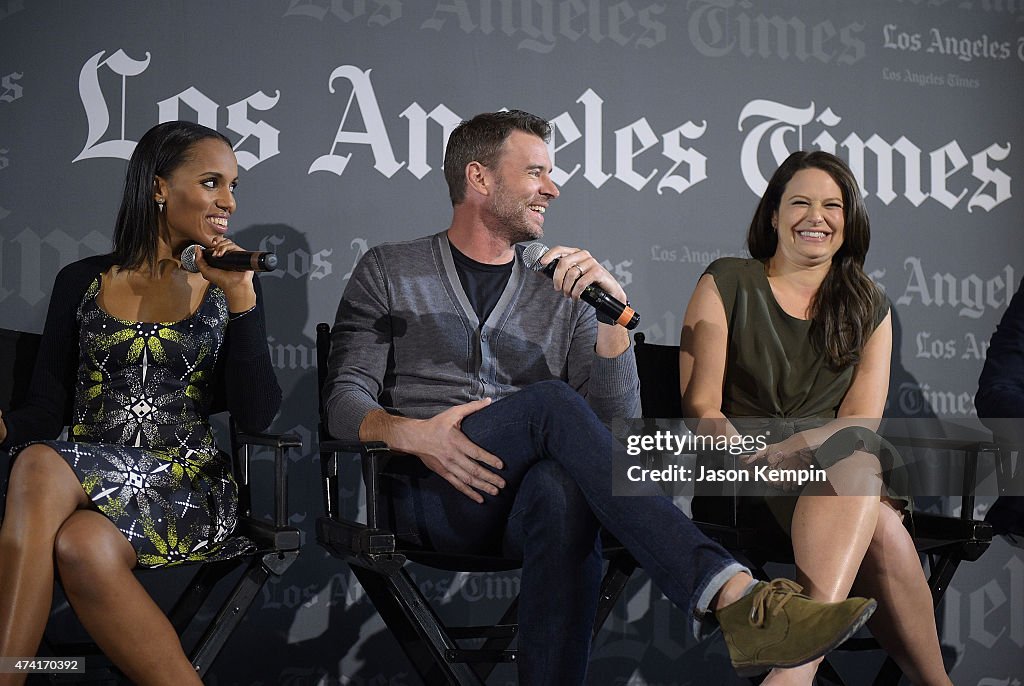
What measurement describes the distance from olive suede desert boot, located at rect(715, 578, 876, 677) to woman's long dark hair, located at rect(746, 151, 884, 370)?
975 mm

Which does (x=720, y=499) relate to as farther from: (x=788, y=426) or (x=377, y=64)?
(x=377, y=64)

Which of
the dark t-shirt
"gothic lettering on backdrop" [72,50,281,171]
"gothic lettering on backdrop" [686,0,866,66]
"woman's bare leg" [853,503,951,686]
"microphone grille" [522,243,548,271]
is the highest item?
"gothic lettering on backdrop" [686,0,866,66]

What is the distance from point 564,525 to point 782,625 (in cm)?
43

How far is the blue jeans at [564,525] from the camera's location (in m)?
1.75

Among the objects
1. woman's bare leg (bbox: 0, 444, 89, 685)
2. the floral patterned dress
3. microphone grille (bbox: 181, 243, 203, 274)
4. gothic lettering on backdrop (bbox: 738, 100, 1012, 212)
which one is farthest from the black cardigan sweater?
gothic lettering on backdrop (bbox: 738, 100, 1012, 212)

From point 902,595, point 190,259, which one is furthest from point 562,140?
point 902,595

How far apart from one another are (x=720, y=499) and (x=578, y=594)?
72 cm

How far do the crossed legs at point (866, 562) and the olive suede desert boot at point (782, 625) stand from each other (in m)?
0.29

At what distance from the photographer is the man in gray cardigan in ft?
5.64

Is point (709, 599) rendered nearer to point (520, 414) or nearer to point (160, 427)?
point (520, 414)

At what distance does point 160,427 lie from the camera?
2.20 meters

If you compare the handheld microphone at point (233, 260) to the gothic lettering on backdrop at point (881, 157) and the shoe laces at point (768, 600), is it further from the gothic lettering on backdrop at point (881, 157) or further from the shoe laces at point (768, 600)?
the gothic lettering on backdrop at point (881, 157)

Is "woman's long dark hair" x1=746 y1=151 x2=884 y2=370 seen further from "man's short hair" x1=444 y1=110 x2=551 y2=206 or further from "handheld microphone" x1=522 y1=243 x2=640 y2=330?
"handheld microphone" x1=522 y1=243 x2=640 y2=330

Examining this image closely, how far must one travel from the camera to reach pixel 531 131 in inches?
99.7
